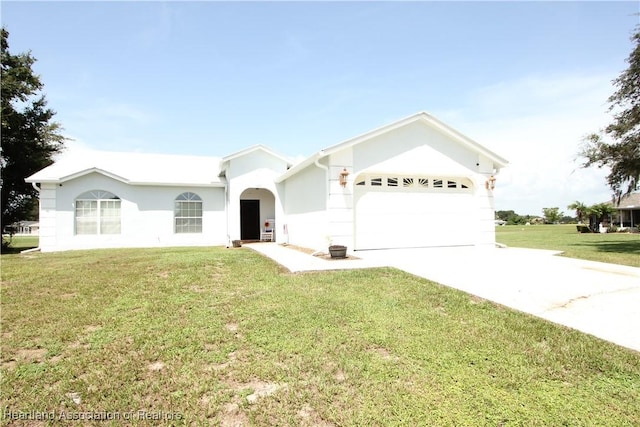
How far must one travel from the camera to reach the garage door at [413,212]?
1217 cm

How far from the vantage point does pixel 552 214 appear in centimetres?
5884

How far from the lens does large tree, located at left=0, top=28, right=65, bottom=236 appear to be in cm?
1659

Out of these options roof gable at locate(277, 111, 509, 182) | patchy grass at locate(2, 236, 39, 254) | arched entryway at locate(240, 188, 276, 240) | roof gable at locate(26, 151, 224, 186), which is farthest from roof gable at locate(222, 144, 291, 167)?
patchy grass at locate(2, 236, 39, 254)

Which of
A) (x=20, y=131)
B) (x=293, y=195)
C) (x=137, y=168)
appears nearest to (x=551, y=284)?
(x=293, y=195)

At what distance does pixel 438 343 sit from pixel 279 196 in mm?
14311

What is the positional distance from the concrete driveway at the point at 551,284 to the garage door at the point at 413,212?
161 cm

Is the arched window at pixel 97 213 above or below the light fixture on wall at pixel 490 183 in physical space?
below

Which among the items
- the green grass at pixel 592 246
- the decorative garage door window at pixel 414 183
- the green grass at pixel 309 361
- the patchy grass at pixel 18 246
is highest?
the decorative garage door window at pixel 414 183

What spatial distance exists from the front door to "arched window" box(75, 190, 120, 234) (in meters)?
6.33

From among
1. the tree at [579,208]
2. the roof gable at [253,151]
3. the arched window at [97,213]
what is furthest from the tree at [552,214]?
the arched window at [97,213]

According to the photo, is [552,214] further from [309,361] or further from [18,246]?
[18,246]

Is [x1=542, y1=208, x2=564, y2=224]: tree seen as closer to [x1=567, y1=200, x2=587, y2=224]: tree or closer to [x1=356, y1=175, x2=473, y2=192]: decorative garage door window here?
[x1=567, y1=200, x2=587, y2=224]: tree

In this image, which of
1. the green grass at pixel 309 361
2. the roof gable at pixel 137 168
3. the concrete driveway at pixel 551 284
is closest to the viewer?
the green grass at pixel 309 361

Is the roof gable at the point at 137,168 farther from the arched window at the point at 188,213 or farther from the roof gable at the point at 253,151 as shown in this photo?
the roof gable at the point at 253,151
